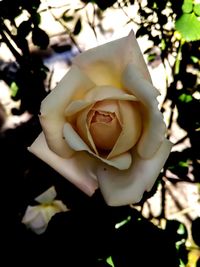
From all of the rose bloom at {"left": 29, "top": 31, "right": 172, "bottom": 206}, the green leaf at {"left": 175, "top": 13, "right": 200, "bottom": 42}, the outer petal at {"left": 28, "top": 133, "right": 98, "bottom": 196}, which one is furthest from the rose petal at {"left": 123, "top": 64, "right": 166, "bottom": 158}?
the green leaf at {"left": 175, "top": 13, "right": 200, "bottom": 42}

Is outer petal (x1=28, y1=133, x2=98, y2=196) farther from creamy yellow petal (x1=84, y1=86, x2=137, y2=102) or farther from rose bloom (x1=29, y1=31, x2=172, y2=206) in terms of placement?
creamy yellow petal (x1=84, y1=86, x2=137, y2=102)

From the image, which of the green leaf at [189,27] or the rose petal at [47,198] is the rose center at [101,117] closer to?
the green leaf at [189,27]

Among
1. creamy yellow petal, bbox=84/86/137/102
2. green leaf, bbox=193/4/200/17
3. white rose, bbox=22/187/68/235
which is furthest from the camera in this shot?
white rose, bbox=22/187/68/235

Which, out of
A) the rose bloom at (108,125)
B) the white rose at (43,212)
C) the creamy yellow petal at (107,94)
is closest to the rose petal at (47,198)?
the white rose at (43,212)

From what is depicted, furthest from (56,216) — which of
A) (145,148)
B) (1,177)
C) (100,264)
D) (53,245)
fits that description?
(1,177)

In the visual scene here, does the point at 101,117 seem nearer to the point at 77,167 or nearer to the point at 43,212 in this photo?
the point at 77,167

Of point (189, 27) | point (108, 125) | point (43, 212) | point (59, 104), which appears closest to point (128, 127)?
point (108, 125)
